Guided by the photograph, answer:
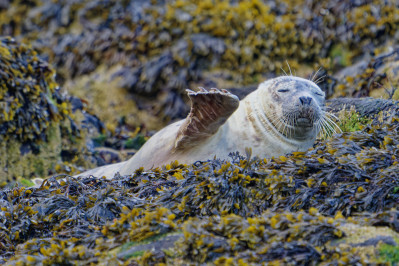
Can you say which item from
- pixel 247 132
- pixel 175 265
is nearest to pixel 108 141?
pixel 247 132

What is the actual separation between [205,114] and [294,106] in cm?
79

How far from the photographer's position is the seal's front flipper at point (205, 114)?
13.2ft

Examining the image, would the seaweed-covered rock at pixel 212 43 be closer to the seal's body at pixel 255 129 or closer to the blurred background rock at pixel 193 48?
the blurred background rock at pixel 193 48

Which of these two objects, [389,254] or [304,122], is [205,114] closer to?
[304,122]

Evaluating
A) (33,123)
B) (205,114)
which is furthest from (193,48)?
(205,114)

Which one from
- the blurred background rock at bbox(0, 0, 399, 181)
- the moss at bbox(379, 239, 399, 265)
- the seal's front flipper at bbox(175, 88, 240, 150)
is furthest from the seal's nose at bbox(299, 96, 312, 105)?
the blurred background rock at bbox(0, 0, 399, 181)

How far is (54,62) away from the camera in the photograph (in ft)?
33.0

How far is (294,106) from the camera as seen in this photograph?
4492 mm

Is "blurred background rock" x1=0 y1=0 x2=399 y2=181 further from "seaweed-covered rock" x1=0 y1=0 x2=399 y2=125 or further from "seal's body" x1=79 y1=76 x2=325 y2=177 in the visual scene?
"seal's body" x1=79 y1=76 x2=325 y2=177

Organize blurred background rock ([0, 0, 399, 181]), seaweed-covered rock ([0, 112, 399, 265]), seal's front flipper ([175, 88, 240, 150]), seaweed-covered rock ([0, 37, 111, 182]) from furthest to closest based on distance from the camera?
blurred background rock ([0, 0, 399, 181]) < seaweed-covered rock ([0, 37, 111, 182]) < seal's front flipper ([175, 88, 240, 150]) < seaweed-covered rock ([0, 112, 399, 265])

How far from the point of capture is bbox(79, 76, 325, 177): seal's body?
4.42 meters

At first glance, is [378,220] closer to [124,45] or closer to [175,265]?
[175,265]

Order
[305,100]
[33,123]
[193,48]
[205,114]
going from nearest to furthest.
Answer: [205,114]
[305,100]
[33,123]
[193,48]

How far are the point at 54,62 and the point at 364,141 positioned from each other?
733 centimetres
